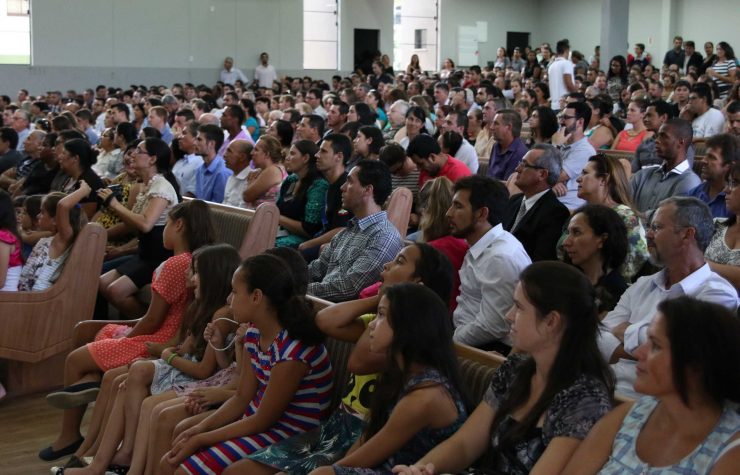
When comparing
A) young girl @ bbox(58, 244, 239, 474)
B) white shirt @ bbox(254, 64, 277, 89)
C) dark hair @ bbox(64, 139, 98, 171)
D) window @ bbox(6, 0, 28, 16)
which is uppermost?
window @ bbox(6, 0, 28, 16)

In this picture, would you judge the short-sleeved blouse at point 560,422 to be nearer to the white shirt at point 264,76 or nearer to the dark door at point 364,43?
the white shirt at point 264,76

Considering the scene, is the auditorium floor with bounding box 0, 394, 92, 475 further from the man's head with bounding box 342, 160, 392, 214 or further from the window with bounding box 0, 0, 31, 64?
the window with bounding box 0, 0, 31, 64

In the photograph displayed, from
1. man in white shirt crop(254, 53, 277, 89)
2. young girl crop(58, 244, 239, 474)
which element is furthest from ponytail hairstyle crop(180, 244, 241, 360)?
man in white shirt crop(254, 53, 277, 89)

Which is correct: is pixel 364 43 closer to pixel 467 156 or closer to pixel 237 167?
pixel 467 156

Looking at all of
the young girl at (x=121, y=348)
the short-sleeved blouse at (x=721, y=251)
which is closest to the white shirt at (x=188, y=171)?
the young girl at (x=121, y=348)

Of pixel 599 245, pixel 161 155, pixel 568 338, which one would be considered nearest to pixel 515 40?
pixel 161 155

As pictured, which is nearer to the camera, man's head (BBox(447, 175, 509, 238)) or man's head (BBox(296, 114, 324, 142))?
man's head (BBox(447, 175, 509, 238))

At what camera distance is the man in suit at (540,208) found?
14.4 ft

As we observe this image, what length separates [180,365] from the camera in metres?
3.81

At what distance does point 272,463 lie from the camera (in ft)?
10.0

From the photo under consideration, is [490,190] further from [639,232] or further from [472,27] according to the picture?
[472,27]

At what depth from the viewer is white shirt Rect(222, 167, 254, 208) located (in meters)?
6.77

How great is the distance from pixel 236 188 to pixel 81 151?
1.07 meters

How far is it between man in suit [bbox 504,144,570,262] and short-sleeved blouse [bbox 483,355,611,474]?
197 centimetres
